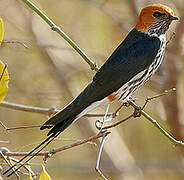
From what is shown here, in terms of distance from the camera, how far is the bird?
3650mm

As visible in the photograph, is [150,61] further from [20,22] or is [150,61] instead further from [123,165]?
[20,22]

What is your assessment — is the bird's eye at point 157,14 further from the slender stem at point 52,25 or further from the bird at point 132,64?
the slender stem at point 52,25

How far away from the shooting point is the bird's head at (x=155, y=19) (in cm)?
384

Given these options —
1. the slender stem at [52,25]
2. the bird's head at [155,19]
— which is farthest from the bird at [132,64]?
the slender stem at [52,25]

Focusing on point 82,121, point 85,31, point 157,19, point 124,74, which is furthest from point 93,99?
Result: point 85,31

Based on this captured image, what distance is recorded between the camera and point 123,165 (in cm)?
591

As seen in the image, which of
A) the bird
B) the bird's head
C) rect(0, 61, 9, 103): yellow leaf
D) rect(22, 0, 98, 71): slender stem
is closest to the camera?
rect(0, 61, 9, 103): yellow leaf

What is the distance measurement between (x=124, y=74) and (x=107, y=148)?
7.92 ft

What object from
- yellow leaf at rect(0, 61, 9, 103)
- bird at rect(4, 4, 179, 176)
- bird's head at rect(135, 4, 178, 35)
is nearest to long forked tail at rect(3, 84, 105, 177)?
bird at rect(4, 4, 179, 176)

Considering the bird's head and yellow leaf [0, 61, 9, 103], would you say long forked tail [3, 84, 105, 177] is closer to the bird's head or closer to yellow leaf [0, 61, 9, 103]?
yellow leaf [0, 61, 9, 103]

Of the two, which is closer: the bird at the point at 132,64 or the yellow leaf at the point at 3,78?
the yellow leaf at the point at 3,78

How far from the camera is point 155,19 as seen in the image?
392 centimetres

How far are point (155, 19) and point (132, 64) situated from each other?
16.7 inches

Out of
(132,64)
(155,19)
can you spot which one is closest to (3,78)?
(132,64)
